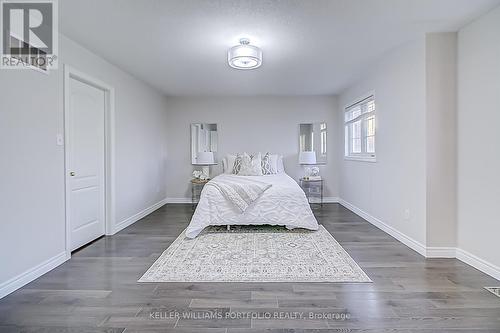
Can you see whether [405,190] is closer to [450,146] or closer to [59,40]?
[450,146]

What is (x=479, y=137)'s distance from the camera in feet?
8.96

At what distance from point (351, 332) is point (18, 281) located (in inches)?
101

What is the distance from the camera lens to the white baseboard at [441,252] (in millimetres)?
3041

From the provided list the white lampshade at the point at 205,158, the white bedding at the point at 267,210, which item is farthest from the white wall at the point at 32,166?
the white lampshade at the point at 205,158

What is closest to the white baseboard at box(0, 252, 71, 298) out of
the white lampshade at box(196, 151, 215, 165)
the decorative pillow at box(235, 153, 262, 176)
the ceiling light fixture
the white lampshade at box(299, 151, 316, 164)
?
the ceiling light fixture

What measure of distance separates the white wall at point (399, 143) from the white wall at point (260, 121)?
1.64 meters

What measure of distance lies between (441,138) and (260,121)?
154 inches

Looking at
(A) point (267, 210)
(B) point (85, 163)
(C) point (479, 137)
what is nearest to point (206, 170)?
(A) point (267, 210)

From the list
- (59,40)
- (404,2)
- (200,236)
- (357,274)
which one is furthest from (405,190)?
(59,40)

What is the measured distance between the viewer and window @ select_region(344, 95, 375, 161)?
4637 millimetres

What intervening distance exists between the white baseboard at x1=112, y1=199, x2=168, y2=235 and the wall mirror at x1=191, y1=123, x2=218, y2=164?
3.87 feet

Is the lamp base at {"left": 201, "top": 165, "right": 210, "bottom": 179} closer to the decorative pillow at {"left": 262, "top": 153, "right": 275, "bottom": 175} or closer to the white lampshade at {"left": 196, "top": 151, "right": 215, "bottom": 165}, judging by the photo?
the white lampshade at {"left": 196, "top": 151, "right": 215, "bottom": 165}

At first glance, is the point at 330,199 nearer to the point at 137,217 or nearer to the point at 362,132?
the point at 362,132

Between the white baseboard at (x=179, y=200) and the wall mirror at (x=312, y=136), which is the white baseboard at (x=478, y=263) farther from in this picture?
the white baseboard at (x=179, y=200)
